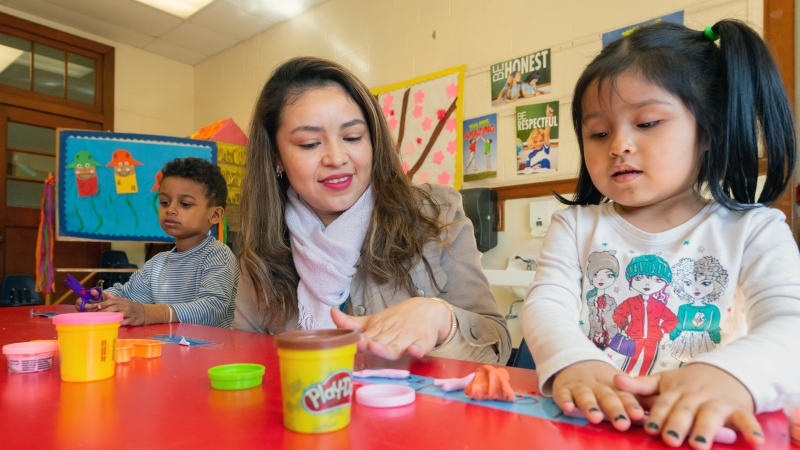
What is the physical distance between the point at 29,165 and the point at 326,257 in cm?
406

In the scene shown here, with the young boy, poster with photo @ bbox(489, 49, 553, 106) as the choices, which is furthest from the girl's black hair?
poster with photo @ bbox(489, 49, 553, 106)

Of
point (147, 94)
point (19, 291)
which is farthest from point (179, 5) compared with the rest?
point (19, 291)

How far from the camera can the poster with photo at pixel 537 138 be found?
8.66ft

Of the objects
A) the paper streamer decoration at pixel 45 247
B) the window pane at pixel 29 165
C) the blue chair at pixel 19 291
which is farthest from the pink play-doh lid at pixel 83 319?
the window pane at pixel 29 165

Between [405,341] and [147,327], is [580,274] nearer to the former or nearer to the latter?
[405,341]

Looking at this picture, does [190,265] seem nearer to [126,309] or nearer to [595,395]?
[126,309]

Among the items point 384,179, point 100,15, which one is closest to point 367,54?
point 100,15

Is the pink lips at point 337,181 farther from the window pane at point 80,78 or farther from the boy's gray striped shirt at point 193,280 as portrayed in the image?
the window pane at point 80,78

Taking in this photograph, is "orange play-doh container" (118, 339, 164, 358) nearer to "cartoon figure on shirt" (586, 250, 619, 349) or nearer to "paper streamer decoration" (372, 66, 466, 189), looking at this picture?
"cartoon figure on shirt" (586, 250, 619, 349)

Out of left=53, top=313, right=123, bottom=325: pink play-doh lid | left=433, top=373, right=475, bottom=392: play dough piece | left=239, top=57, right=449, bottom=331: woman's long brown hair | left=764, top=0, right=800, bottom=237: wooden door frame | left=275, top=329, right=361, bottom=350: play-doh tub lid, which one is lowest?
left=433, top=373, right=475, bottom=392: play dough piece

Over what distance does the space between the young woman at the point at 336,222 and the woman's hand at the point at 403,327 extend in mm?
203

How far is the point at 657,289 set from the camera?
2.67 ft

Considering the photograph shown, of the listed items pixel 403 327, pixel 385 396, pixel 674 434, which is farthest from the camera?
pixel 403 327

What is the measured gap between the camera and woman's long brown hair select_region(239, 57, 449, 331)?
3.84 feet
